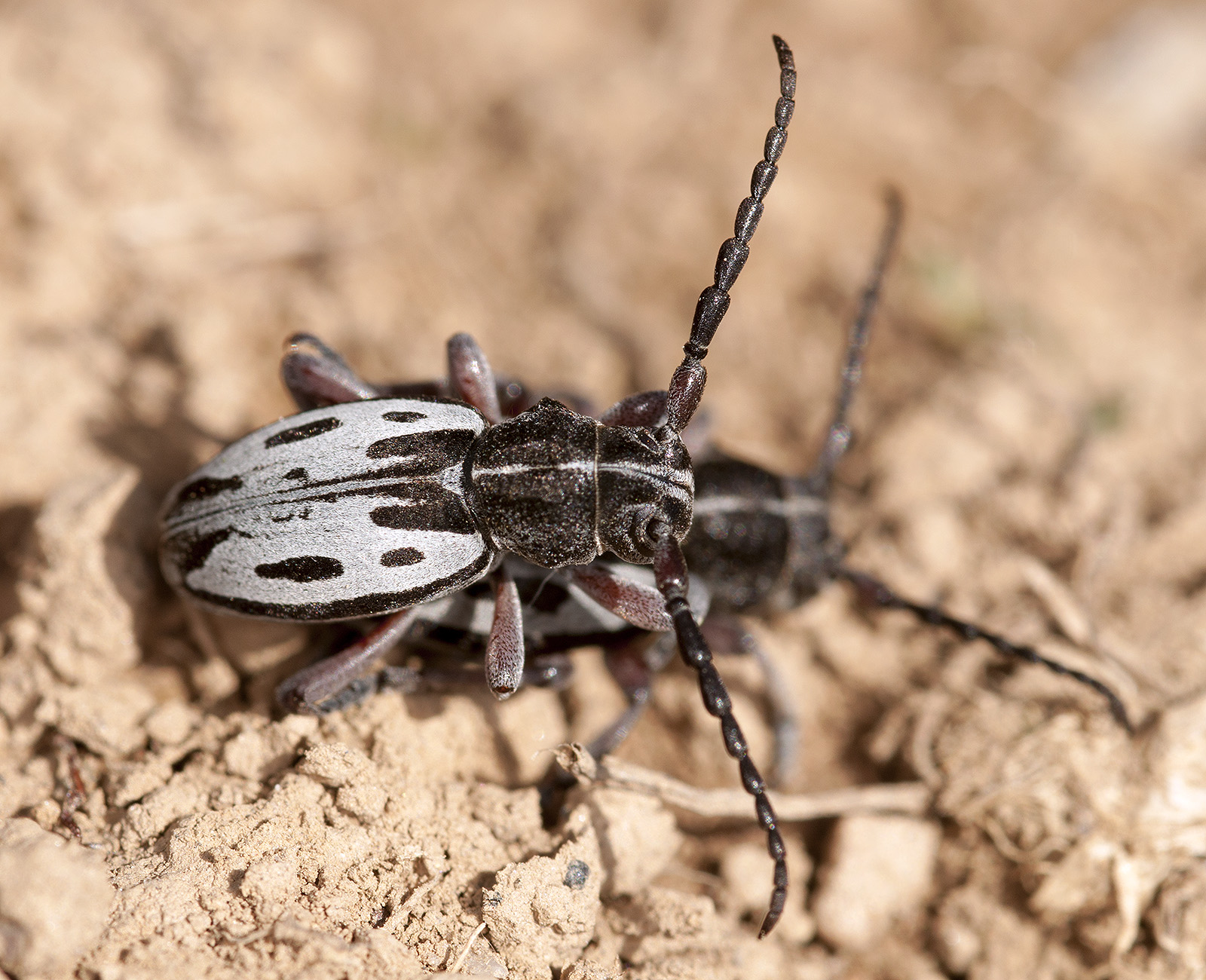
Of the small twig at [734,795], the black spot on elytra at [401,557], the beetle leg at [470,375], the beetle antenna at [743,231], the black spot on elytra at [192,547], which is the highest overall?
the beetle antenna at [743,231]

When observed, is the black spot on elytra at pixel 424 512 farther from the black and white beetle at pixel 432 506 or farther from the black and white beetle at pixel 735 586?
the black and white beetle at pixel 735 586

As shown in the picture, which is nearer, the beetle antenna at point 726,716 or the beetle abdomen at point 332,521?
the beetle antenna at point 726,716

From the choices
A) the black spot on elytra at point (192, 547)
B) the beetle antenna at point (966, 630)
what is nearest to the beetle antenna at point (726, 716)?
the beetle antenna at point (966, 630)

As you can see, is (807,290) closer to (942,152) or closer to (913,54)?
(942,152)

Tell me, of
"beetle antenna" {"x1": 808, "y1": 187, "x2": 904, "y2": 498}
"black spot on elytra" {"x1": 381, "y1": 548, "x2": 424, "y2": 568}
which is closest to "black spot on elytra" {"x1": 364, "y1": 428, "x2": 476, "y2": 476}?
"black spot on elytra" {"x1": 381, "y1": 548, "x2": 424, "y2": 568}

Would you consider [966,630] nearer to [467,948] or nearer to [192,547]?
[467,948]

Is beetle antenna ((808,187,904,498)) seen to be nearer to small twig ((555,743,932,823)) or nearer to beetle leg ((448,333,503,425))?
small twig ((555,743,932,823))
